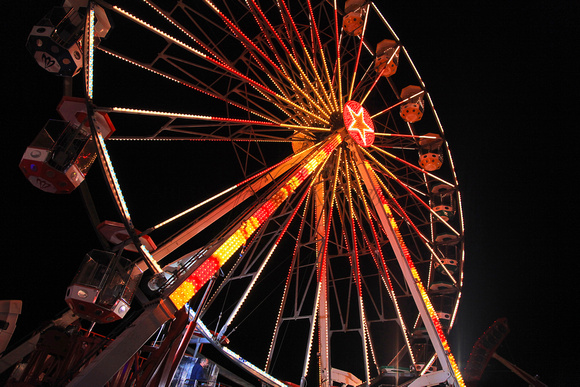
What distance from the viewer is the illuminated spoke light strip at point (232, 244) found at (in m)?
5.53

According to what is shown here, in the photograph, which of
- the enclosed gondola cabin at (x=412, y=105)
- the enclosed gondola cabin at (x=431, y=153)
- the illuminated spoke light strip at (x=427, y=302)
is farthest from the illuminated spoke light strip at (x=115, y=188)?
the enclosed gondola cabin at (x=412, y=105)

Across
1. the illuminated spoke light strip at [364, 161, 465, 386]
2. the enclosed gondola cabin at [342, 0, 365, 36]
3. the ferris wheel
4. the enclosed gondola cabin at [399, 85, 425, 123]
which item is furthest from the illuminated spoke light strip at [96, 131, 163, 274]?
the enclosed gondola cabin at [399, 85, 425, 123]

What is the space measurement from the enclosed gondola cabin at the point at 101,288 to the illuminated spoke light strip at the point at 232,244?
5.40 ft

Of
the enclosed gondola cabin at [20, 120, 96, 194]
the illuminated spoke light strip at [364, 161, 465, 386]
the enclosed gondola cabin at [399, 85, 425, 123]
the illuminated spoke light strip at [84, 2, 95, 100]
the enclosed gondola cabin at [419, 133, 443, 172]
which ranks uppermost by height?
the illuminated spoke light strip at [84, 2, 95, 100]

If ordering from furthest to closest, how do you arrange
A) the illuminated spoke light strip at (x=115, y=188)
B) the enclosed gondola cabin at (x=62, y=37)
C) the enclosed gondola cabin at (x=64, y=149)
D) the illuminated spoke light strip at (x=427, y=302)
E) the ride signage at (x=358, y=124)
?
the ride signage at (x=358, y=124) < the illuminated spoke light strip at (x=427, y=302) < the enclosed gondola cabin at (x=62, y=37) < the enclosed gondola cabin at (x=64, y=149) < the illuminated spoke light strip at (x=115, y=188)

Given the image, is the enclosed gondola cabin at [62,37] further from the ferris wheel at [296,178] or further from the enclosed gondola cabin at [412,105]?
the enclosed gondola cabin at [412,105]

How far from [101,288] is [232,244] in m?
2.16

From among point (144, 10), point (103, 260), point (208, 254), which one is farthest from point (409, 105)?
point (103, 260)

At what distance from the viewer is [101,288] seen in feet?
20.5

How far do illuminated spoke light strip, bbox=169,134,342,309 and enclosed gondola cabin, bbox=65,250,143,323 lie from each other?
5.40 feet

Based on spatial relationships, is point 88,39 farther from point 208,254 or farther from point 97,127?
point 208,254

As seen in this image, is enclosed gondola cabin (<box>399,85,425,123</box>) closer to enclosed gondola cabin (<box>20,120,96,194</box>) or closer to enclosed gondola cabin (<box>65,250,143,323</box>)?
enclosed gondola cabin (<box>20,120,96,194</box>)

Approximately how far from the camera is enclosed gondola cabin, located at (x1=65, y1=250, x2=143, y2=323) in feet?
20.2

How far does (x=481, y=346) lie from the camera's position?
58.8 feet
